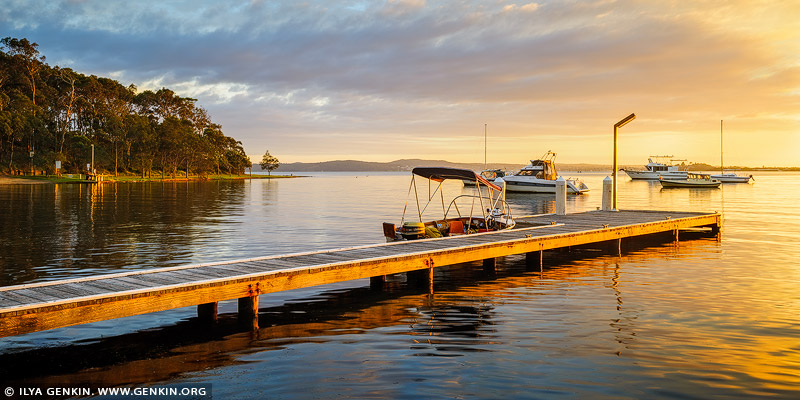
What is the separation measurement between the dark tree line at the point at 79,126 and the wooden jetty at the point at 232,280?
278ft

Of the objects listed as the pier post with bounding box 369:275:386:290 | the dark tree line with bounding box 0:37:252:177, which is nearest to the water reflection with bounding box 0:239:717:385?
the pier post with bounding box 369:275:386:290

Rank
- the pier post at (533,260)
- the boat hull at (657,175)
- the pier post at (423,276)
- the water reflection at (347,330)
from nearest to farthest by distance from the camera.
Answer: the water reflection at (347,330) < the pier post at (423,276) < the pier post at (533,260) < the boat hull at (657,175)

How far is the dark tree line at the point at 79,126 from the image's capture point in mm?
90688

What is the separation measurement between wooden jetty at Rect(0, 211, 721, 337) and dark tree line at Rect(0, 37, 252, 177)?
84.8 metres

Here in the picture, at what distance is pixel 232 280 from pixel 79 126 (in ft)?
368

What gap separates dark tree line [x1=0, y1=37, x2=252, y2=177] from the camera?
9069 centimetres

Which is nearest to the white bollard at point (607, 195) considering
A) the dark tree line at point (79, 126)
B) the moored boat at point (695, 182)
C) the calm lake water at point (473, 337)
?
the calm lake water at point (473, 337)

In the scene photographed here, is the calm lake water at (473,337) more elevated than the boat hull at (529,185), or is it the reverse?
the boat hull at (529,185)

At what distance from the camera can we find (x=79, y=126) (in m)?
108

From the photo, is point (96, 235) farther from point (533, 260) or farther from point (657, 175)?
point (657, 175)

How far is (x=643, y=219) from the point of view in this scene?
26.1 meters

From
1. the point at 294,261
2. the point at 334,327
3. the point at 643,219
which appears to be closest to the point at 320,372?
the point at 334,327

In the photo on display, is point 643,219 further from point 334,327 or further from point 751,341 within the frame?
point 334,327

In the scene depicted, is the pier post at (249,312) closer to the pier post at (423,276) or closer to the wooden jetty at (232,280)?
the wooden jetty at (232,280)
